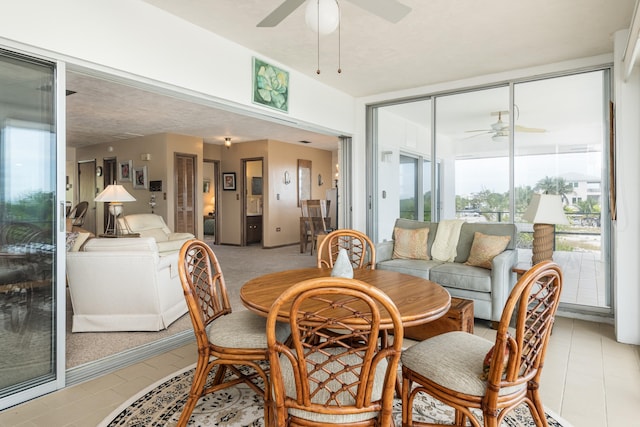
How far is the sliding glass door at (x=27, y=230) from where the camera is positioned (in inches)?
82.7

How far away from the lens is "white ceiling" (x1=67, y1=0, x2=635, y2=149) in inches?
111

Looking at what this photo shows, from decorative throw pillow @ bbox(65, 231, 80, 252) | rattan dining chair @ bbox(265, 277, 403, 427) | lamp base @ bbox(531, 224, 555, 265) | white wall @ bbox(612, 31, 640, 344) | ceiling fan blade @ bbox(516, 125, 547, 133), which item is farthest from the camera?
ceiling fan blade @ bbox(516, 125, 547, 133)

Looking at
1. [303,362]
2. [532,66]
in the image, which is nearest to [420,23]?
[532,66]

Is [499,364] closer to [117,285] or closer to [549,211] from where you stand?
Answer: [549,211]

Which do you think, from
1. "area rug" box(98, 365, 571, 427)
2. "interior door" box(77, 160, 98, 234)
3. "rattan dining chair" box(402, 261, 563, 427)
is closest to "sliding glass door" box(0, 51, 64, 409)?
"area rug" box(98, 365, 571, 427)

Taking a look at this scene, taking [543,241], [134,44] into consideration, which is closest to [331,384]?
[134,44]

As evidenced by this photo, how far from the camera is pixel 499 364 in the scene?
133cm

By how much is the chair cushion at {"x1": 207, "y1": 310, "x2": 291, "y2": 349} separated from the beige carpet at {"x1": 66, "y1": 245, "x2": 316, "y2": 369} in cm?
133

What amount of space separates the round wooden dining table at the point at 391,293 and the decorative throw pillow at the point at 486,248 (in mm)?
1603

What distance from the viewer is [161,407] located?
6.77 ft

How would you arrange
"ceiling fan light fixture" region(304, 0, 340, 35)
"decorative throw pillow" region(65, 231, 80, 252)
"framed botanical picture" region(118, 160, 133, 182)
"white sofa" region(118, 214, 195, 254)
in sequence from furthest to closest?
"framed botanical picture" region(118, 160, 133, 182), "white sofa" region(118, 214, 195, 254), "decorative throw pillow" region(65, 231, 80, 252), "ceiling fan light fixture" region(304, 0, 340, 35)

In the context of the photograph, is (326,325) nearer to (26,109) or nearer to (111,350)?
(26,109)

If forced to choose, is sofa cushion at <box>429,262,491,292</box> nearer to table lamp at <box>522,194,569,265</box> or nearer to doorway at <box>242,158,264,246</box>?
table lamp at <box>522,194,569,265</box>

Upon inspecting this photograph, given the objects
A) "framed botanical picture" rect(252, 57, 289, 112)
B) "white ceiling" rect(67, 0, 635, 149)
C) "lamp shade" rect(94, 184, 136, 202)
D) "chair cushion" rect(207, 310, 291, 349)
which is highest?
"white ceiling" rect(67, 0, 635, 149)
